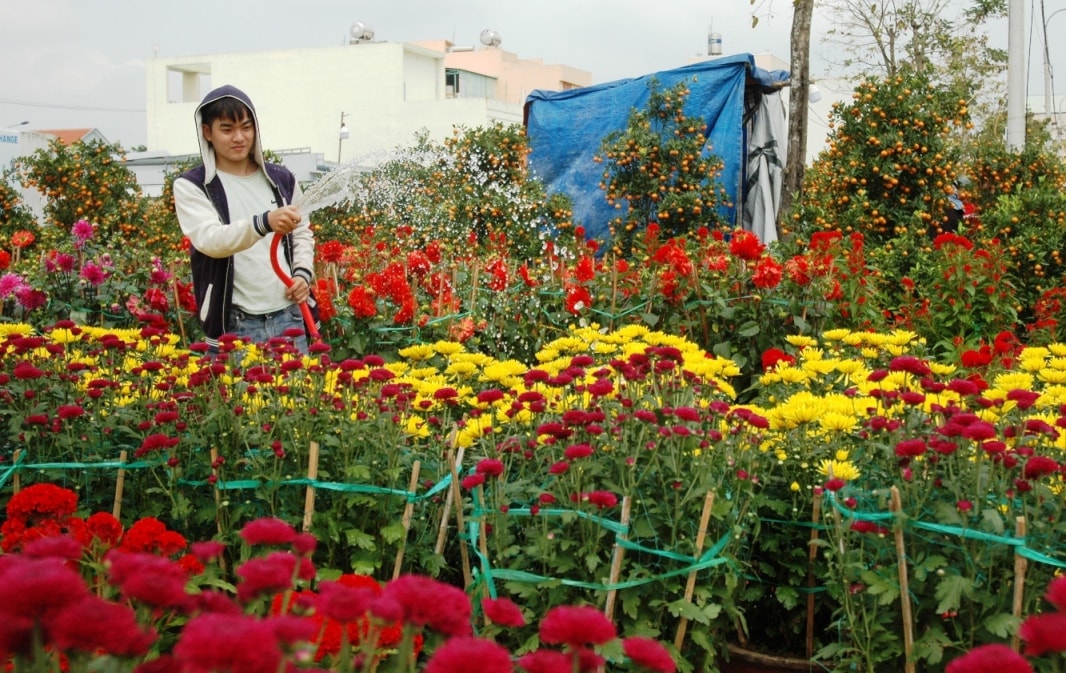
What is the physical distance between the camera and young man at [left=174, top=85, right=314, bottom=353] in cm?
396

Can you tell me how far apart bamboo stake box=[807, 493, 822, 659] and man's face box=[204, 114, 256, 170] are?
2.40 m

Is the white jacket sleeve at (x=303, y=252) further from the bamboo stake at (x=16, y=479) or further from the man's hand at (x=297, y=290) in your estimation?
the bamboo stake at (x=16, y=479)

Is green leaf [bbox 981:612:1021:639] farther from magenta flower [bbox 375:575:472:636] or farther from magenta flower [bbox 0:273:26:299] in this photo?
magenta flower [bbox 0:273:26:299]

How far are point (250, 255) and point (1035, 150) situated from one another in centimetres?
1022

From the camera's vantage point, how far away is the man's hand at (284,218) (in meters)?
3.58

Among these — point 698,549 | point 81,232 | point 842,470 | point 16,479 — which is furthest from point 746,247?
point 81,232

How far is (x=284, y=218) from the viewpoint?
3586 mm

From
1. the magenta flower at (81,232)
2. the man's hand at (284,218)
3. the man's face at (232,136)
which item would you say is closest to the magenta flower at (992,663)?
the man's hand at (284,218)

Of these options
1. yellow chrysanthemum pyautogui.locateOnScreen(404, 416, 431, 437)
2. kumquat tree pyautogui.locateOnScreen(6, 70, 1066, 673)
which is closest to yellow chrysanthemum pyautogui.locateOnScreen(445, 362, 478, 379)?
kumquat tree pyautogui.locateOnScreen(6, 70, 1066, 673)

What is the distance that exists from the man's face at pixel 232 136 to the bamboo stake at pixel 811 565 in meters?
2.40

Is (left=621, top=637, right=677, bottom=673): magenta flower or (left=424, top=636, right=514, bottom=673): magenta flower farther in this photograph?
(left=621, top=637, right=677, bottom=673): magenta flower

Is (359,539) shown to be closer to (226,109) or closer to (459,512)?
(459,512)

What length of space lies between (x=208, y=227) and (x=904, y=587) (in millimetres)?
2564

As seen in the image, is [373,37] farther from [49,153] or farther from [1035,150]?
[1035,150]
